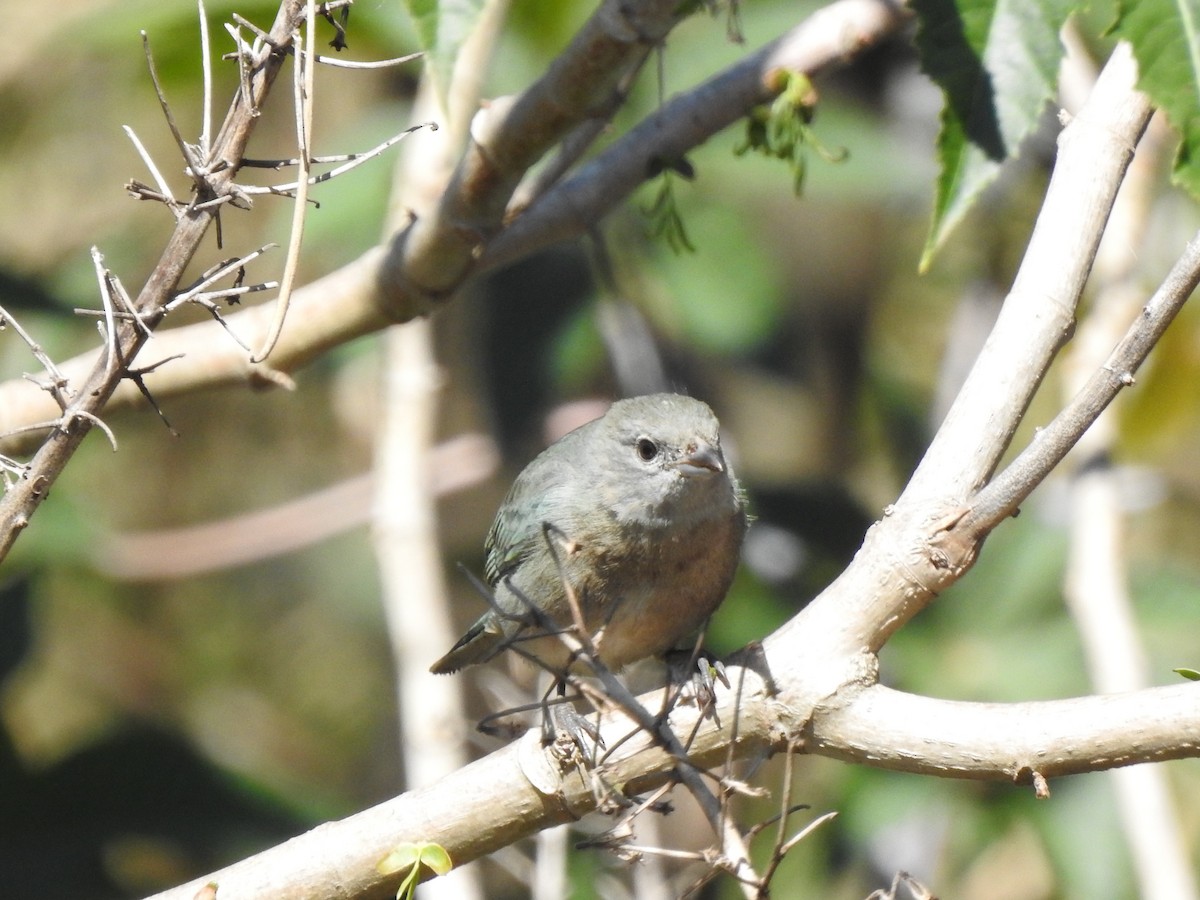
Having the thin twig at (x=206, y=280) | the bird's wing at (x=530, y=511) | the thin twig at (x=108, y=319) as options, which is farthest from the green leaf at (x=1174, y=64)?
the bird's wing at (x=530, y=511)

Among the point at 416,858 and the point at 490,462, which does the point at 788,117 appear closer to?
the point at 416,858

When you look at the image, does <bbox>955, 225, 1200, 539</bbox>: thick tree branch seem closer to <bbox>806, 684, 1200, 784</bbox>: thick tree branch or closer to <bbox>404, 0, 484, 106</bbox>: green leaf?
<bbox>806, 684, 1200, 784</bbox>: thick tree branch

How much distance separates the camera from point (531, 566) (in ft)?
13.1

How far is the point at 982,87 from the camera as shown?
2.25 metres

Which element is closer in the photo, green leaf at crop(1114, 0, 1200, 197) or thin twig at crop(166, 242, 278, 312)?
thin twig at crop(166, 242, 278, 312)

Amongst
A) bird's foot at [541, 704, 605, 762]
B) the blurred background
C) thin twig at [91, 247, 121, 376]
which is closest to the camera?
thin twig at [91, 247, 121, 376]

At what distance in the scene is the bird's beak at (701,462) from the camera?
3.71 metres

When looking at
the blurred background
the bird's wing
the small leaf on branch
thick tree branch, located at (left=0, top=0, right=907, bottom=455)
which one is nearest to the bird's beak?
the bird's wing

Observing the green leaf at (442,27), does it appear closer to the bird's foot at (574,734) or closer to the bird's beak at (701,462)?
the bird's foot at (574,734)

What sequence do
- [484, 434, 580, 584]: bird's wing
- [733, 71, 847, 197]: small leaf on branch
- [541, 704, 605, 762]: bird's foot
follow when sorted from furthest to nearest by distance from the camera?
1. [484, 434, 580, 584]: bird's wing
2. [733, 71, 847, 197]: small leaf on branch
3. [541, 704, 605, 762]: bird's foot

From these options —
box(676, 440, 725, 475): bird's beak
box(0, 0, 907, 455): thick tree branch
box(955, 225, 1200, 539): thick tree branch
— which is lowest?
box(955, 225, 1200, 539): thick tree branch

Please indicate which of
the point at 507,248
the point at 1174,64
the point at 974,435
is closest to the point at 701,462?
the point at 507,248

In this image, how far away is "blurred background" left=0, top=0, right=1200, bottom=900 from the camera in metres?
4.91

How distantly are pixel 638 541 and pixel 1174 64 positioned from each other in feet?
6.88
